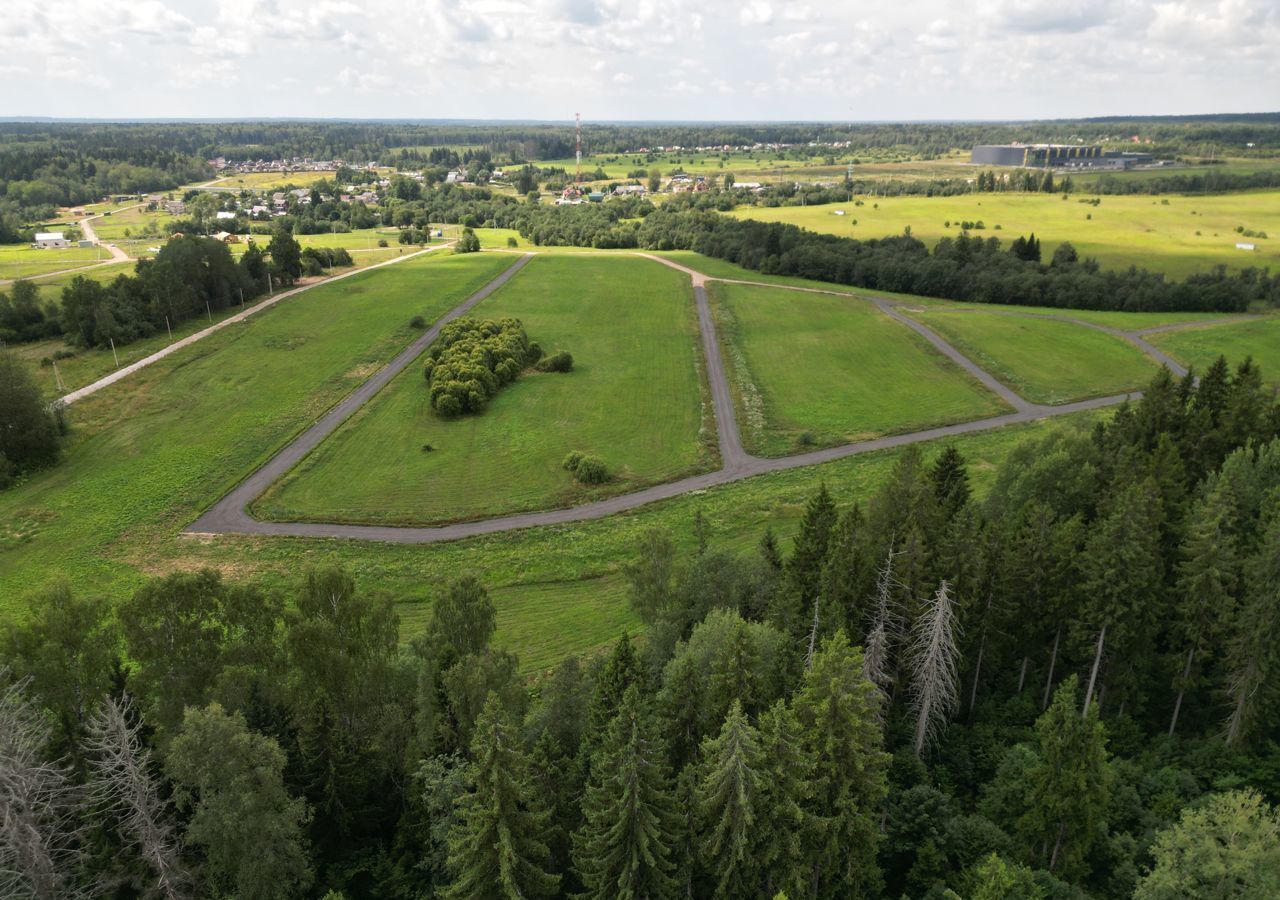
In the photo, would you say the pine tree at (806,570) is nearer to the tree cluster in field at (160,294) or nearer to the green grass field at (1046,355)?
the green grass field at (1046,355)

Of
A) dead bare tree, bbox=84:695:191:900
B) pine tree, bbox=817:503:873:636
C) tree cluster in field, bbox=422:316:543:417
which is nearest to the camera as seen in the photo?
dead bare tree, bbox=84:695:191:900

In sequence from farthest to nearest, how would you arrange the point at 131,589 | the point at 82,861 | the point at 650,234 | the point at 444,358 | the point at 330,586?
the point at 650,234 → the point at 444,358 → the point at 131,589 → the point at 330,586 → the point at 82,861

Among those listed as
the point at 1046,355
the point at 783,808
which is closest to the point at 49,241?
the point at 1046,355

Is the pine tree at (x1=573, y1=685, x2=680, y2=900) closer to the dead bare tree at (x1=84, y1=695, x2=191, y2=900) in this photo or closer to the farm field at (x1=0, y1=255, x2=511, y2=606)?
the dead bare tree at (x1=84, y1=695, x2=191, y2=900)

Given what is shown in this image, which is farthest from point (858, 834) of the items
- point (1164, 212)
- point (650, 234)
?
point (1164, 212)

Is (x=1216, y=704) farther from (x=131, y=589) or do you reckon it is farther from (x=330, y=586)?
(x=131, y=589)

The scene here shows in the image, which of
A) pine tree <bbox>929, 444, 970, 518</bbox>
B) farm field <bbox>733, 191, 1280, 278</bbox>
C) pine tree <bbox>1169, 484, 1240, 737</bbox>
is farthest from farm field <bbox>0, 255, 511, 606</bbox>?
farm field <bbox>733, 191, 1280, 278</bbox>
